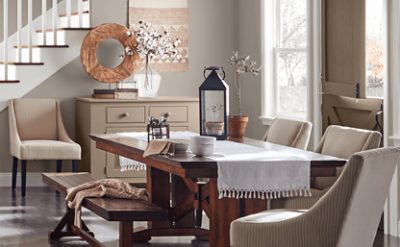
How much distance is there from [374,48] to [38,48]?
367cm

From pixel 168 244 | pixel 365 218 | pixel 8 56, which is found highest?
pixel 8 56

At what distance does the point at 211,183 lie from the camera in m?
4.78

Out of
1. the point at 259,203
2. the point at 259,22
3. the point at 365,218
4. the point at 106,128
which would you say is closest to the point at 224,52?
the point at 259,22

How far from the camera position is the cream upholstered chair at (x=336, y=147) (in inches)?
203

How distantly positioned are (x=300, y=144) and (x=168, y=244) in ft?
3.72

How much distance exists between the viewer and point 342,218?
4.06 metres

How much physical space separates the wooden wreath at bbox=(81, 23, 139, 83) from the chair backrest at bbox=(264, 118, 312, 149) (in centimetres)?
297

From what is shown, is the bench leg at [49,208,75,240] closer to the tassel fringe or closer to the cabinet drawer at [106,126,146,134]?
the tassel fringe

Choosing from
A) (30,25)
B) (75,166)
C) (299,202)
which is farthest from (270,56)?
(299,202)

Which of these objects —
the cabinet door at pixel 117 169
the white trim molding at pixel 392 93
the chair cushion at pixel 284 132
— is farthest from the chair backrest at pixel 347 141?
the cabinet door at pixel 117 169

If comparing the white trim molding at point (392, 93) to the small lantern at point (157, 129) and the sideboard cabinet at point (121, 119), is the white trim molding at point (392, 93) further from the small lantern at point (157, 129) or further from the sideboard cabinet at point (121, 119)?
the sideboard cabinet at point (121, 119)

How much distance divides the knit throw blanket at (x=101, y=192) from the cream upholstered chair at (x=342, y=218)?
3.93 feet

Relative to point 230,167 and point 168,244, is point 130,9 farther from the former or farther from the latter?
point 230,167

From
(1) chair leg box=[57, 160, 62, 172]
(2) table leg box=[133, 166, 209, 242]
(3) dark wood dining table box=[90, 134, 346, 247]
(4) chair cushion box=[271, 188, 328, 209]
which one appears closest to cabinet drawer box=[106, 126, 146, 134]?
(1) chair leg box=[57, 160, 62, 172]
